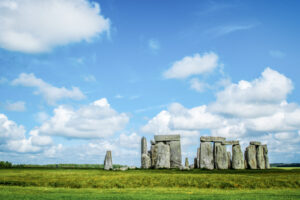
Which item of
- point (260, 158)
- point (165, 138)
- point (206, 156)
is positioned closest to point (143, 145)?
point (165, 138)

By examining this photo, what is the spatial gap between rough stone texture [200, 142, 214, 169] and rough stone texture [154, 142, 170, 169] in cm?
299

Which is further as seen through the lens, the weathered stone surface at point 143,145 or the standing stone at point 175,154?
the weathered stone surface at point 143,145

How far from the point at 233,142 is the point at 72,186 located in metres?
17.8

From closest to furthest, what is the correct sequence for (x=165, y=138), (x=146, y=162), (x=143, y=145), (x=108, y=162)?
(x=108, y=162)
(x=146, y=162)
(x=165, y=138)
(x=143, y=145)

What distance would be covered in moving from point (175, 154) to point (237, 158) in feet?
18.1

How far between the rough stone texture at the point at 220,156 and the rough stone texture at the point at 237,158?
0.88m

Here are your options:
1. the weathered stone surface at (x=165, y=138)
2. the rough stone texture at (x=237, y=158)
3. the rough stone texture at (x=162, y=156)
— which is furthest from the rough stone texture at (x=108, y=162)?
the rough stone texture at (x=237, y=158)

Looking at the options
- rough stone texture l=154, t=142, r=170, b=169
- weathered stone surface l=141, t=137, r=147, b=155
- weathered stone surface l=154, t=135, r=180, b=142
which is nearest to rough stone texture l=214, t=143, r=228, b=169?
weathered stone surface l=154, t=135, r=180, b=142

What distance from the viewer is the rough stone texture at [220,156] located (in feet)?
92.4

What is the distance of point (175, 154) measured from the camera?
28719mm

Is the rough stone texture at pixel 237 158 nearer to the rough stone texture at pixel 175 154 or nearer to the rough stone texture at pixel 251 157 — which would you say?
the rough stone texture at pixel 251 157

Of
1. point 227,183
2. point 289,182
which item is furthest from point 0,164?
point 289,182

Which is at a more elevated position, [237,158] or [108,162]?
[237,158]

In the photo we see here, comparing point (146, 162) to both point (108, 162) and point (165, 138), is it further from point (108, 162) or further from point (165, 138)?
point (108, 162)
